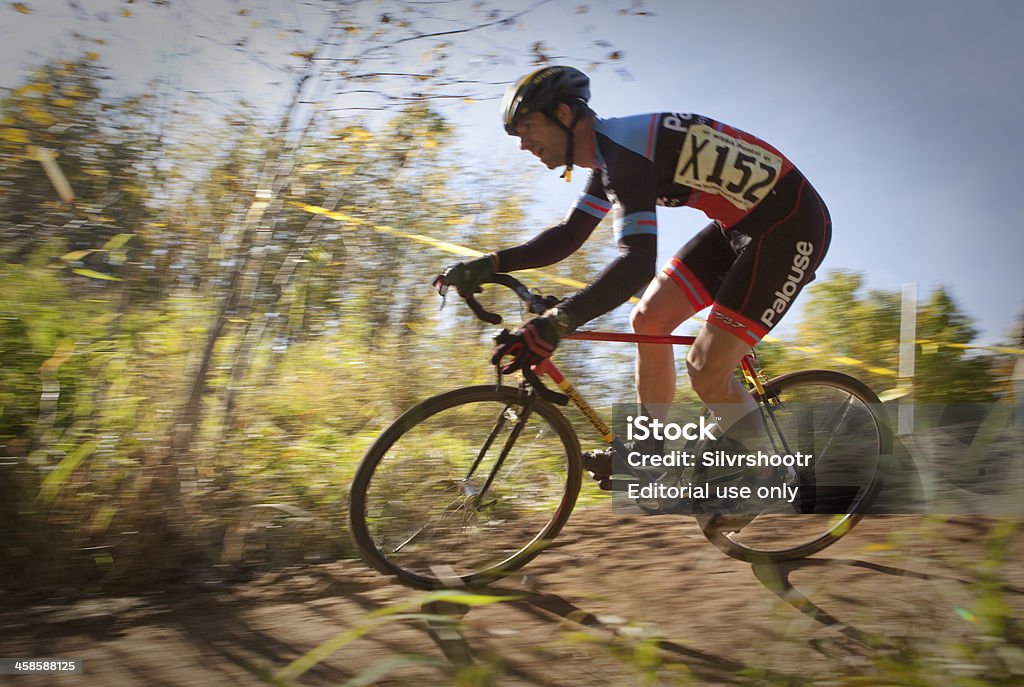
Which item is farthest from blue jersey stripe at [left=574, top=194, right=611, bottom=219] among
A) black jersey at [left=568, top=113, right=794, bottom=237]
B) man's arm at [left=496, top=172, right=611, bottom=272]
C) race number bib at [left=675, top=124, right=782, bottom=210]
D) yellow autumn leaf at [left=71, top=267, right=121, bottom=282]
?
yellow autumn leaf at [left=71, top=267, right=121, bottom=282]

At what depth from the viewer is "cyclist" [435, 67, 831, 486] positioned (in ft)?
8.98

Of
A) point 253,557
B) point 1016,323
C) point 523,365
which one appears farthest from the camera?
point 1016,323

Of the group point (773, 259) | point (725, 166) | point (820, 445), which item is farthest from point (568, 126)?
point (820, 445)

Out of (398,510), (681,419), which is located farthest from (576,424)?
(398,510)

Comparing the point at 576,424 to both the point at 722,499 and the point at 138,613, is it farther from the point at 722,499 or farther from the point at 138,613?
the point at 138,613

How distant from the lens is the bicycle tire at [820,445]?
3.34 metres

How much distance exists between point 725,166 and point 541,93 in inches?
29.3

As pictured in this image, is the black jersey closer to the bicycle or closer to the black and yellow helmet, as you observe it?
the black and yellow helmet

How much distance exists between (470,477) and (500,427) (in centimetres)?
24

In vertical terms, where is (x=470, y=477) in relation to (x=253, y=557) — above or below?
above

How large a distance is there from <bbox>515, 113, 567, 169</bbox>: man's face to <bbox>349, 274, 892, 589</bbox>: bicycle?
49 cm

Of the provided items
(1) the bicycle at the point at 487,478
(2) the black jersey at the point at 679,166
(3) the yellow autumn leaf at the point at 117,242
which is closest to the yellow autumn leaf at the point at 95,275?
(3) the yellow autumn leaf at the point at 117,242

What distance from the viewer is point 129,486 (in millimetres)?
3195

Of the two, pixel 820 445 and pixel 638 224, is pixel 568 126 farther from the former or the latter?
pixel 820 445
